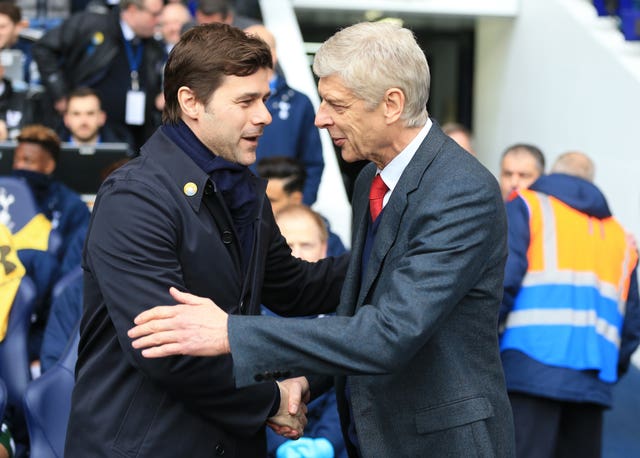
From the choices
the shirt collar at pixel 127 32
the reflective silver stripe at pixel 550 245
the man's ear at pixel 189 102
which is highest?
the man's ear at pixel 189 102

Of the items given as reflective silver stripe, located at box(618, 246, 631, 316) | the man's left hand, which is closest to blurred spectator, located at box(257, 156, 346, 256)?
reflective silver stripe, located at box(618, 246, 631, 316)

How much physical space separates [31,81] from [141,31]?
2054 millimetres

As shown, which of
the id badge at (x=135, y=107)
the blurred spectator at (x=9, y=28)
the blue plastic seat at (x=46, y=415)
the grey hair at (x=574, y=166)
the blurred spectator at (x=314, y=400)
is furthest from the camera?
the blurred spectator at (x=9, y=28)

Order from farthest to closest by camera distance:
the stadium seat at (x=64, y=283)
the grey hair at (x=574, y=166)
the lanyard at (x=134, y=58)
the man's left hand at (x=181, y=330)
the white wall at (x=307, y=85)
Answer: the lanyard at (x=134, y=58) < the white wall at (x=307, y=85) < the grey hair at (x=574, y=166) < the stadium seat at (x=64, y=283) < the man's left hand at (x=181, y=330)

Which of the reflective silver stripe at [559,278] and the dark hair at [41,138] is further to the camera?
the dark hair at [41,138]

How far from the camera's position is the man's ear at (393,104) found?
106 inches

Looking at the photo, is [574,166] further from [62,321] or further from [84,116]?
[84,116]

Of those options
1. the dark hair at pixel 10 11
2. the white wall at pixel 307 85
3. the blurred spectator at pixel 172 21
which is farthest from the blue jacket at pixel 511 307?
the dark hair at pixel 10 11

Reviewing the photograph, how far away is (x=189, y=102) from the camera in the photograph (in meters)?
2.79

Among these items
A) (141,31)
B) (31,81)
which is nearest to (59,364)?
(141,31)

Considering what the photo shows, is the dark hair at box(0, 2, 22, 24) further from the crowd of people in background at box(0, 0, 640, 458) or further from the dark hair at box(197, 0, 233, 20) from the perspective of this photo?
the dark hair at box(197, 0, 233, 20)

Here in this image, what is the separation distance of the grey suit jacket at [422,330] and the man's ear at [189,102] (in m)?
0.54

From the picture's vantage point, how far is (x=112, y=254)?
2.61 m

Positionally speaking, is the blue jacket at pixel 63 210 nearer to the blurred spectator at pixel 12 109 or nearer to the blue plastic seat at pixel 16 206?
the blue plastic seat at pixel 16 206
